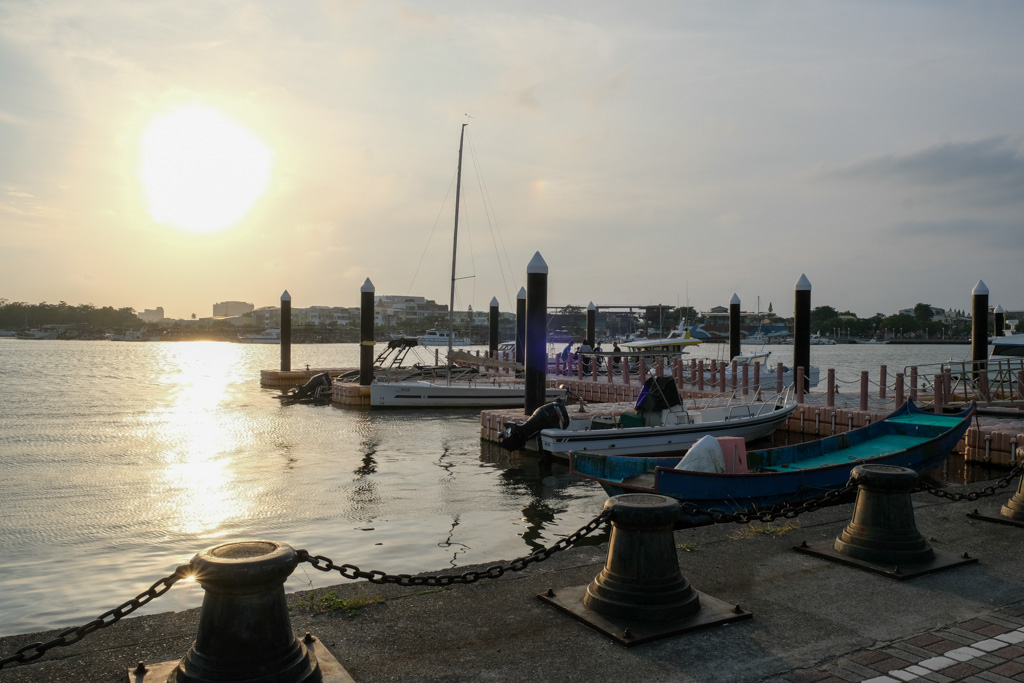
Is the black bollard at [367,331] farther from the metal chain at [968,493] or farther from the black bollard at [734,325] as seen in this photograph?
the metal chain at [968,493]

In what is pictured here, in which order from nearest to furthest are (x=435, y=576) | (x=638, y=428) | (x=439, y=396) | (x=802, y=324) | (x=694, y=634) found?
1. (x=694, y=634)
2. (x=435, y=576)
3. (x=638, y=428)
4. (x=802, y=324)
5. (x=439, y=396)

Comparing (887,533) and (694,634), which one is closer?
(694,634)

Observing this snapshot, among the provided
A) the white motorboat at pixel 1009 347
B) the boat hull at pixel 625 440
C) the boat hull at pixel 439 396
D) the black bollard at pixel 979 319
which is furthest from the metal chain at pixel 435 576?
the white motorboat at pixel 1009 347

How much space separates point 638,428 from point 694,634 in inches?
463

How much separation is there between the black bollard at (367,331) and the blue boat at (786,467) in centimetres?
2147

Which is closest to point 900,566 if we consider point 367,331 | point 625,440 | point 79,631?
point 79,631

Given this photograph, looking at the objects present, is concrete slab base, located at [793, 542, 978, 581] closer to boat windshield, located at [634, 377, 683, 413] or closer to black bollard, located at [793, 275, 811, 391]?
boat windshield, located at [634, 377, 683, 413]

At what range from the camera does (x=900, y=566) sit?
652 centimetres

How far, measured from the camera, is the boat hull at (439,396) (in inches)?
1262

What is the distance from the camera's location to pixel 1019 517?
26.4 feet

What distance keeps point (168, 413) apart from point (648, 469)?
2534 cm

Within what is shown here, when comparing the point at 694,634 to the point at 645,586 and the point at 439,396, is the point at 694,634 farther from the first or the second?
the point at 439,396

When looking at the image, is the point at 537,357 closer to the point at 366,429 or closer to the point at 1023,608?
the point at 366,429

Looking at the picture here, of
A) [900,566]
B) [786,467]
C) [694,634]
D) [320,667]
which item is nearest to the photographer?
[320,667]
